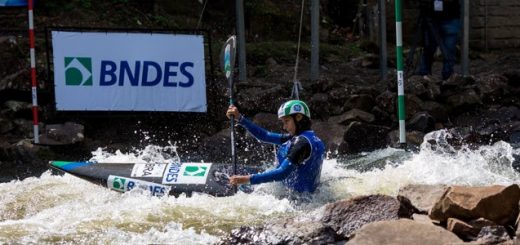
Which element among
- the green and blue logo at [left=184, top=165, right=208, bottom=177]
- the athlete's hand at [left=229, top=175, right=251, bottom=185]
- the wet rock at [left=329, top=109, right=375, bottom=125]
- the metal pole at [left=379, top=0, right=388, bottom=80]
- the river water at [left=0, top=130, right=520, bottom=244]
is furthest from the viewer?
the metal pole at [left=379, top=0, right=388, bottom=80]

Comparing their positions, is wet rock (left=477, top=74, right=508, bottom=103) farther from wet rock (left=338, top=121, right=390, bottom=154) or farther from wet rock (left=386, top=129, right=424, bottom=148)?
wet rock (left=338, top=121, right=390, bottom=154)

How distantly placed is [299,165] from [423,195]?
1495 millimetres

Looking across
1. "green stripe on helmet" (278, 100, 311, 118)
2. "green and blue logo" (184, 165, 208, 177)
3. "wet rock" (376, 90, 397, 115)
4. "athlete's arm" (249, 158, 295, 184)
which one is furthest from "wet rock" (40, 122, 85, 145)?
"wet rock" (376, 90, 397, 115)

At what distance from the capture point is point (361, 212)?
557 cm

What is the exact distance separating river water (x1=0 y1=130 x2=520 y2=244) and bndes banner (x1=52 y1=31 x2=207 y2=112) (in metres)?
1.02

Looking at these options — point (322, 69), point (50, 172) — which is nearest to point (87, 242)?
point (50, 172)

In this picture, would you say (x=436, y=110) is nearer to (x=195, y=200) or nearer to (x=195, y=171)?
(x=195, y=171)

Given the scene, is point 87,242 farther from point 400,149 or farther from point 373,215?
point 400,149

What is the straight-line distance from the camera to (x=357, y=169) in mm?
8375

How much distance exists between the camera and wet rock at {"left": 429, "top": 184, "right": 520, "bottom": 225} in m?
4.96

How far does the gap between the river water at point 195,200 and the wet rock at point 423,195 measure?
27.1 inches

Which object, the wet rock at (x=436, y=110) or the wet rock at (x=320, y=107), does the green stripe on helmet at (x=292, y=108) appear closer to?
the wet rock at (x=320, y=107)

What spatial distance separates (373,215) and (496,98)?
238 inches

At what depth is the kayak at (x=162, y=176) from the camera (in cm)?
708
